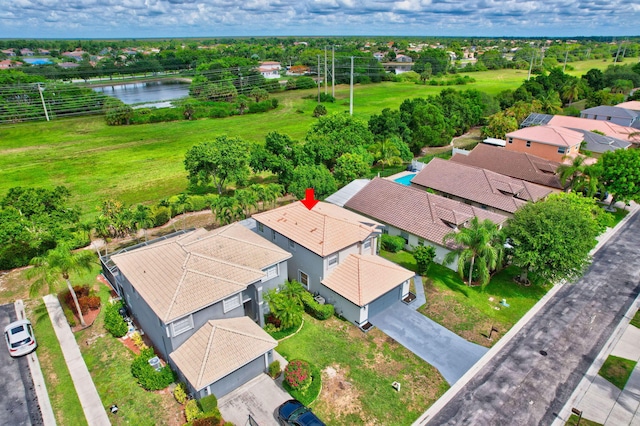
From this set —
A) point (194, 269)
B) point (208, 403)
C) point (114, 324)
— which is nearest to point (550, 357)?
point (208, 403)

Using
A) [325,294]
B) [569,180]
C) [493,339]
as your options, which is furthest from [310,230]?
[569,180]

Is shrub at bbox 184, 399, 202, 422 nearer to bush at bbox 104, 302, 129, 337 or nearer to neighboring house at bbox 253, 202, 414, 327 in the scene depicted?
bush at bbox 104, 302, 129, 337

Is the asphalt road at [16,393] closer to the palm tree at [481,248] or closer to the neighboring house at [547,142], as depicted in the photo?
the palm tree at [481,248]

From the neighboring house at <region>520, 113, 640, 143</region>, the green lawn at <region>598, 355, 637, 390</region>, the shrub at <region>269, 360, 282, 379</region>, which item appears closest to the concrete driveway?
the shrub at <region>269, 360, 282, 379</region>

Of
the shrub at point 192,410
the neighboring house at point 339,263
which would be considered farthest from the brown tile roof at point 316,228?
the shrub at point 192,410

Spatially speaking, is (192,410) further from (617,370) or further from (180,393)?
(617,370)
